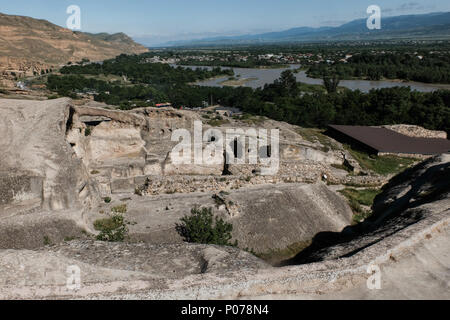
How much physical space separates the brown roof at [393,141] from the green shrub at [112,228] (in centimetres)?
1919

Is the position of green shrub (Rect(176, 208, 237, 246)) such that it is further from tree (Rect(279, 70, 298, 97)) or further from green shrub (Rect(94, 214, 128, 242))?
tree (Rect(279, 70, 298, 97))

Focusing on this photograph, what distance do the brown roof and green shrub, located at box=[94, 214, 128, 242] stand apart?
1919cm

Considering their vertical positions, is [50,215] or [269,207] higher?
[50,215]

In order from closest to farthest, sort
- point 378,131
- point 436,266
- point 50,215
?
point 436,266, point 50,215, point 378,131

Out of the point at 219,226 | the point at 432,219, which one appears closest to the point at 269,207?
the point at 219,226

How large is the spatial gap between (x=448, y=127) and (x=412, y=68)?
64528 mm

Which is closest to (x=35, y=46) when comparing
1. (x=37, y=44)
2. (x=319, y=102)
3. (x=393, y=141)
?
(x=37, y=44)

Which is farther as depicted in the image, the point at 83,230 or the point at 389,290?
the point at 83,230

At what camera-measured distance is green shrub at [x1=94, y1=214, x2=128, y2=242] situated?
10945mm

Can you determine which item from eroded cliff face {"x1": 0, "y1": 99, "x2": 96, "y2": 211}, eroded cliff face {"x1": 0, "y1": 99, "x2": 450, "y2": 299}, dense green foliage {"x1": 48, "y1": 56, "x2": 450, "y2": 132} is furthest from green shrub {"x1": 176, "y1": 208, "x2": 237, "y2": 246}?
dense green foliage {"x1": 48, "y1": 56, "x2": 450, "y2": 132}

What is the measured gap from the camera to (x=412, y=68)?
8669 cm

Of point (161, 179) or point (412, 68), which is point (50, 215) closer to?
point (161, 179)

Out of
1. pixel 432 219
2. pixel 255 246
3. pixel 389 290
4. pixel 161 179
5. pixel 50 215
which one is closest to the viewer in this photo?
pixel 389 290

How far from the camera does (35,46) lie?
326ft
